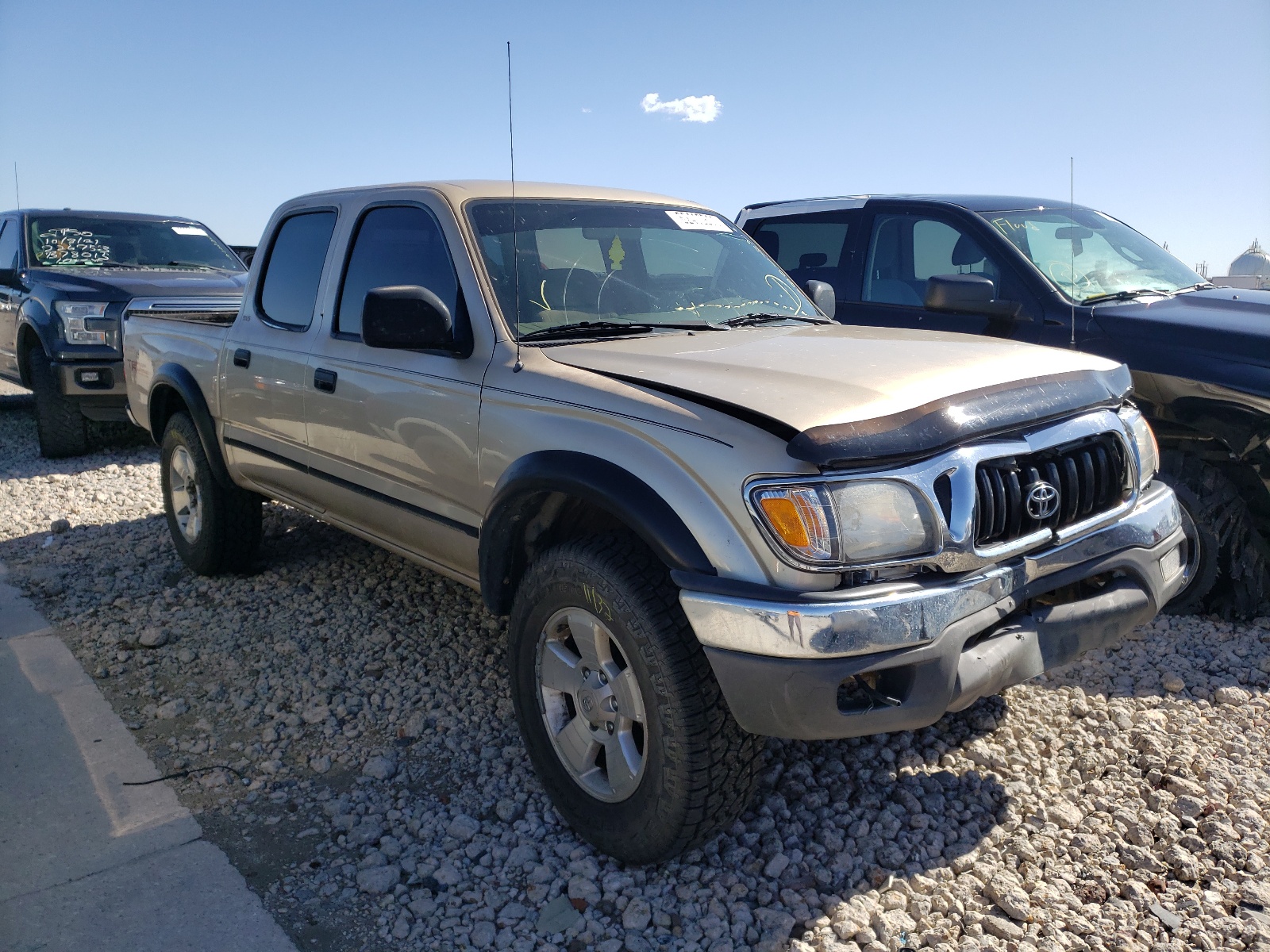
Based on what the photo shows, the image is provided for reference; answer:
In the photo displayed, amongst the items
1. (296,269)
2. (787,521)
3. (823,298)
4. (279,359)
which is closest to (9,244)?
(296,269)

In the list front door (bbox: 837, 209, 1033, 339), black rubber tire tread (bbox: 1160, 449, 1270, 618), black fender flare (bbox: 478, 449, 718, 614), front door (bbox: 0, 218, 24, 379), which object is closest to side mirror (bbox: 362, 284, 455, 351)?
black fender flare (bbox: 478, 449, 718, 614)

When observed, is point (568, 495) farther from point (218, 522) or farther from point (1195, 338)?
point (1195, 338)

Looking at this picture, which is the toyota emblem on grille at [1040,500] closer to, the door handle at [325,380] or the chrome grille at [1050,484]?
the chrome grille at [1050,484]

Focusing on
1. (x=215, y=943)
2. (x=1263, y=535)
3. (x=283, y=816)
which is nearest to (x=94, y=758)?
(x=283, y=816)

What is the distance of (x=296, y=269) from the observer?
442 centimetres

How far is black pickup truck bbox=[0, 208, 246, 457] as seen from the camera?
7934mm

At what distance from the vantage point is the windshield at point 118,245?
884 centimetres

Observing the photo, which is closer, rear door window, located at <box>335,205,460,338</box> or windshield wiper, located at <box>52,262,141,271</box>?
rear door window, located at <box>335,205,460,338</box>

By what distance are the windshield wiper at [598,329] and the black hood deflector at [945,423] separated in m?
1.16

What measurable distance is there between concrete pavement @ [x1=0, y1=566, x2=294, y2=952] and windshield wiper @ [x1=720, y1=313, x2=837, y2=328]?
2387mm

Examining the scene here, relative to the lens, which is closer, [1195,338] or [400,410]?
[400,410]

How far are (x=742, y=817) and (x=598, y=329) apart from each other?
162cm

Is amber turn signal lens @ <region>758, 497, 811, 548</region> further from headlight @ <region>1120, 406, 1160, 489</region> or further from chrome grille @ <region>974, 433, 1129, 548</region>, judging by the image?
headlight @ <region>1120, 406, 1160, 489</region>

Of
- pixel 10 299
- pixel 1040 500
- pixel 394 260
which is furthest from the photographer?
pixel 10 299
